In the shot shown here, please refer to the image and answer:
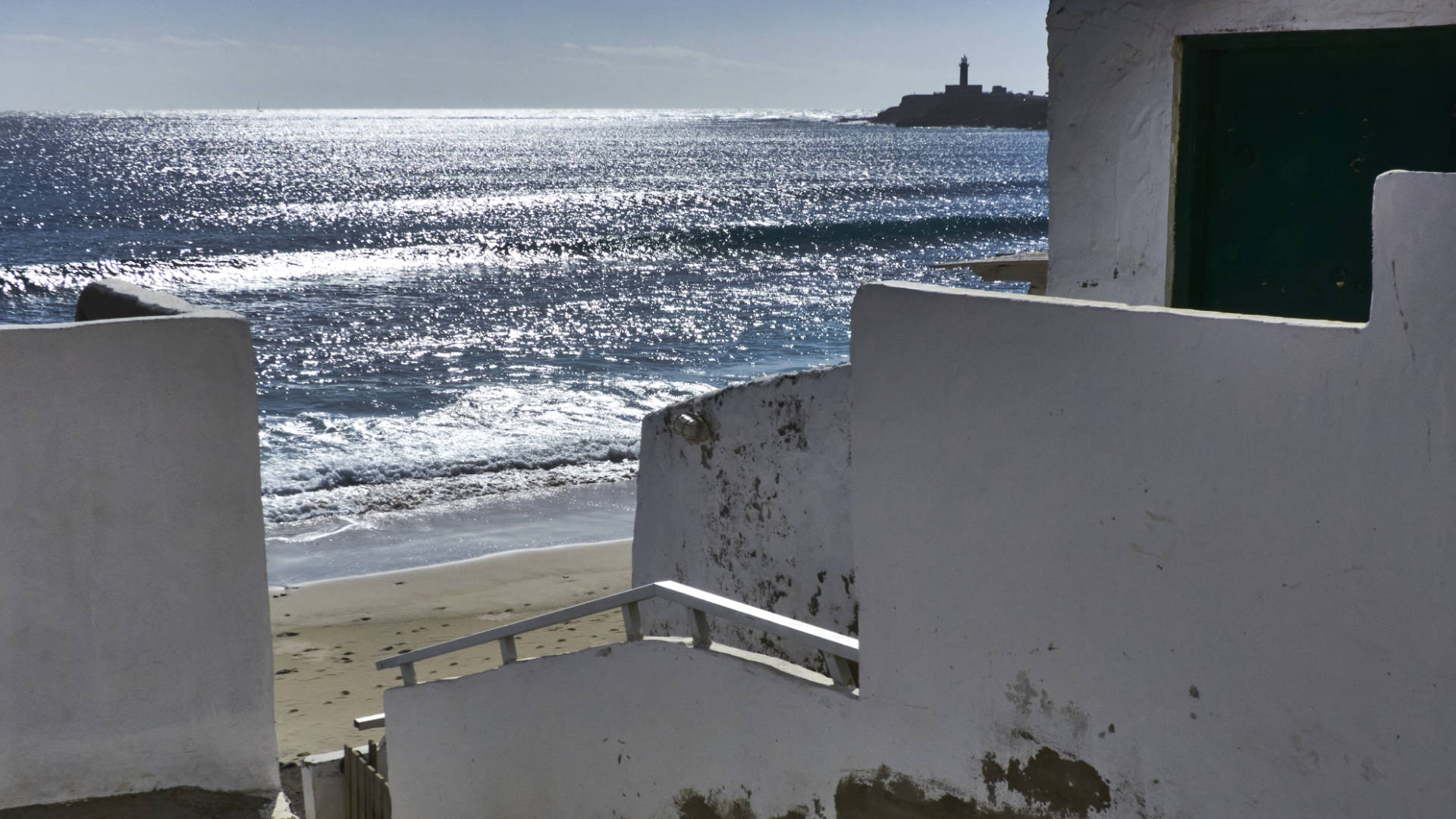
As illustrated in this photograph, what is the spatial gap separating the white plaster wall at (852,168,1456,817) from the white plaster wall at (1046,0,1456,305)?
208cm

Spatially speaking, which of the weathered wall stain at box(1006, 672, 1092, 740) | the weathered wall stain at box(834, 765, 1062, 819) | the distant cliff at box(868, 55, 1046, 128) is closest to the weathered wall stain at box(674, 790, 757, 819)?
the weathered wall stain at box(834, 765, 1062, 819)

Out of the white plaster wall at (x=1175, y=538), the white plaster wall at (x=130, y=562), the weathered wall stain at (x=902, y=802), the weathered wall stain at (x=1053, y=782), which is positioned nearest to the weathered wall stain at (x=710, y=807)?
the weathered wall stain at (x=902, y=802)

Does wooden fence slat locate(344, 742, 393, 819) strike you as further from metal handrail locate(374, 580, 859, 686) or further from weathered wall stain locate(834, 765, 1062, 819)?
weathered wall stain locate(834, 765, 1062, 819)

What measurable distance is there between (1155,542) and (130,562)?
3692mm

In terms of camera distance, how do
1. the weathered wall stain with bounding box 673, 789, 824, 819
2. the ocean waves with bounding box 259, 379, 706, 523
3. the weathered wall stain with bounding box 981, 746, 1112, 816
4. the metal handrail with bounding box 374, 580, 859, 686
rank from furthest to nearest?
the ocean waves with bounding box 259, 379, 706, 523
the weathered wall stain with bounding box 673, 789, 824, 819
the metal handrail with bounding box 374, 580, 859, 686
the weathered wall stain with bounding box 981, 746, 1112, 816

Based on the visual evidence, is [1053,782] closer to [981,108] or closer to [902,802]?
[902,802]

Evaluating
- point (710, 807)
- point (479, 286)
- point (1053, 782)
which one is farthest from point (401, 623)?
point (479, 286)

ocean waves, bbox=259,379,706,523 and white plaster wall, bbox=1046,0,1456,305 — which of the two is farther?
ocean waves, bbox=259,379,706,523

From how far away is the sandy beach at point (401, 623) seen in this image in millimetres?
11195

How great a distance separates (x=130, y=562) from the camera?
15.5 feet

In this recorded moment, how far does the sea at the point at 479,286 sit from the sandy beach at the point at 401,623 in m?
0.86

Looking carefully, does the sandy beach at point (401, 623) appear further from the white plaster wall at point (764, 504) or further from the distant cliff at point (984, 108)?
the distant cliff at point (984, 108)

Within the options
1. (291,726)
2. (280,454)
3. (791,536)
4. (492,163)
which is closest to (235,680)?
(791,536)

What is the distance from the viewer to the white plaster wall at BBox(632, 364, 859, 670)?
586 cm
